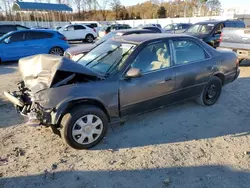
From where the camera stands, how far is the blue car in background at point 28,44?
32.6ft

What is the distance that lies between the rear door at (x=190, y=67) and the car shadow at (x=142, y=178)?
65.5 inches

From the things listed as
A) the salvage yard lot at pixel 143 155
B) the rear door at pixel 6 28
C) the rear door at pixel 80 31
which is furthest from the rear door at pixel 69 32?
the salvage yard lot at pixel 143 155

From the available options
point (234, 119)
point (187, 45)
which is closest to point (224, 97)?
point (234, 119)

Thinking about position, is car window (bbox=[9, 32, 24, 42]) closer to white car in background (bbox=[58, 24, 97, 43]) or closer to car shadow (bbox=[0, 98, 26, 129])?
car shadow (bbox=[0, 98, 26, 129])

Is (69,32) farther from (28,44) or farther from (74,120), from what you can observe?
(74,120)

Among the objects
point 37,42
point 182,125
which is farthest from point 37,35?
point 182,125

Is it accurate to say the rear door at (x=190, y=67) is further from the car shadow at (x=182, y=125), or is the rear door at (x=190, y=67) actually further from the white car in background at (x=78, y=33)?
the white car in background at (x=78, y=33)

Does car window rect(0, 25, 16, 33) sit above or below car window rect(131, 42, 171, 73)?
above

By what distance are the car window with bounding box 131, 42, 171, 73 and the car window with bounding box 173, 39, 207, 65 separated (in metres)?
0.22

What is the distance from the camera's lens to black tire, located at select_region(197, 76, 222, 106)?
471cm

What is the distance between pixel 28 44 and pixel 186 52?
27.4 feet

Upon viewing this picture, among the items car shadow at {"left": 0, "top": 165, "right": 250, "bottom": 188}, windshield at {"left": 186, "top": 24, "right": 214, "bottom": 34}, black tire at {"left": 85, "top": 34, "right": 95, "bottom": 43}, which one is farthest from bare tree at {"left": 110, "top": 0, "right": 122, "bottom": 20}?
car shadow at {"left": 0, "top": 165, "right": 250, "bottom": 188}

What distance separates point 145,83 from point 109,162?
1381 millimetres

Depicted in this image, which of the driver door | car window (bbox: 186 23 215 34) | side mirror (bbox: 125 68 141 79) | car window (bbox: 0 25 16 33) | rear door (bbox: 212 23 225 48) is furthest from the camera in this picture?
car window (bbox: 0 25 16 33)
